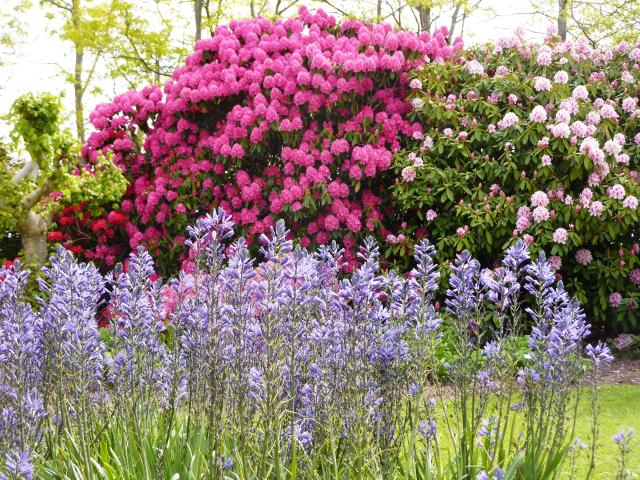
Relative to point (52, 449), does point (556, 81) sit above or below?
above

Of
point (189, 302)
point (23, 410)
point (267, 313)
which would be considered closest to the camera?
point (267, 313)

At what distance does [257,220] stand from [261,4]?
1236 cm

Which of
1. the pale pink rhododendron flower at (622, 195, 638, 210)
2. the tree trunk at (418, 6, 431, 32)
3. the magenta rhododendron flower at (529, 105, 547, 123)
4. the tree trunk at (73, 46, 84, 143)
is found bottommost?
the pale pink rhododendron flower at (622, 195, 638, 210)

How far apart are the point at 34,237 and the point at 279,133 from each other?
4062mm

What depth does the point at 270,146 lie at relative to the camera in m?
9.73

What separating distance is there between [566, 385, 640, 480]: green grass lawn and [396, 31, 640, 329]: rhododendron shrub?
146 centimetres

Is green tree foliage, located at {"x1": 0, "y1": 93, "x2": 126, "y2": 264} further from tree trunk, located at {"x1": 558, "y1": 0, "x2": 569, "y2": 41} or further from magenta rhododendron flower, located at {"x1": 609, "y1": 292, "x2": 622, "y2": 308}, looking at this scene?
tree trunk, located at {"x1": 558, "y1": 0, "x2": 569, "y2": 41}

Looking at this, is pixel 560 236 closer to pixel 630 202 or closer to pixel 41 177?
pixel 630 202

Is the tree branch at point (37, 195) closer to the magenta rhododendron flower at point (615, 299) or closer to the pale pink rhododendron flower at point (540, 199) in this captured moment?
the pale pink rhododendron flower at point (540, 199)

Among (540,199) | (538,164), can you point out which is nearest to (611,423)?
(540,199)

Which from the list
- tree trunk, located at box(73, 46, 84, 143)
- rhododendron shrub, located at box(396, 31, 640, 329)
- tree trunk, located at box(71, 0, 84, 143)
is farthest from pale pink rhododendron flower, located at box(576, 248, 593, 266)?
tree trunk, located at box(73, 46, 84, 143)

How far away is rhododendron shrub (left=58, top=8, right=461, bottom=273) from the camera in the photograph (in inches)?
351

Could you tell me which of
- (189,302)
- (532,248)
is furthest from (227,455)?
(532,248)

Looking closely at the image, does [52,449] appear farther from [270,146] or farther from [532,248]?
[270,146]
